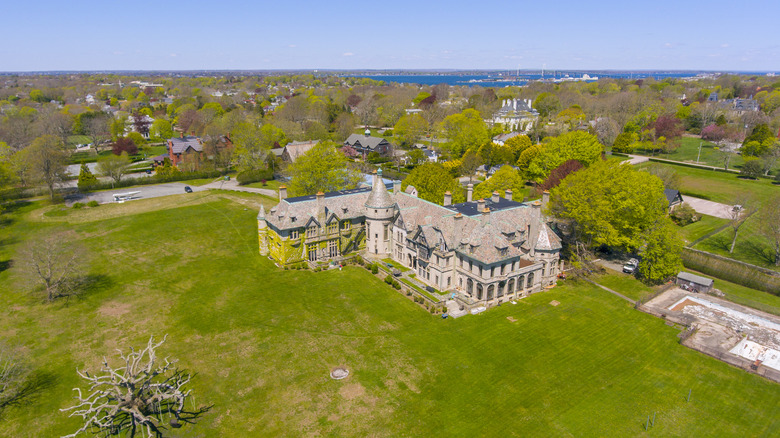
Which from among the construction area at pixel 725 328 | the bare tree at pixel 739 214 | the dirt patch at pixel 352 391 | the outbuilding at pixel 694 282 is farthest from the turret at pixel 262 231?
the bare tree at pixel 739 214

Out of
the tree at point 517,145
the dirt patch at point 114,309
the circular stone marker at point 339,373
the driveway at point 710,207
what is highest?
the tree at point 517,145

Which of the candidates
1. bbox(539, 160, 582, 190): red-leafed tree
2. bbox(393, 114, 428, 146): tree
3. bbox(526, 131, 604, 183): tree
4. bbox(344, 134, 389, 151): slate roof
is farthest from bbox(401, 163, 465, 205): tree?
bbox(393, 114, 428, 146): tree

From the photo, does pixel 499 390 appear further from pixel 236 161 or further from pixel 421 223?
pixel 236 161

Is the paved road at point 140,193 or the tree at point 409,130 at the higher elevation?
the tree at point 409,130

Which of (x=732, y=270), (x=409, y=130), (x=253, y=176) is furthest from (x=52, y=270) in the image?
(x=409, y=130)

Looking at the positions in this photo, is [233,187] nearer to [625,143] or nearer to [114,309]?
[114,309]

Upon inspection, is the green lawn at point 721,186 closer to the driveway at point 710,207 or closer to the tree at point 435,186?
the driveway at point 710,207
